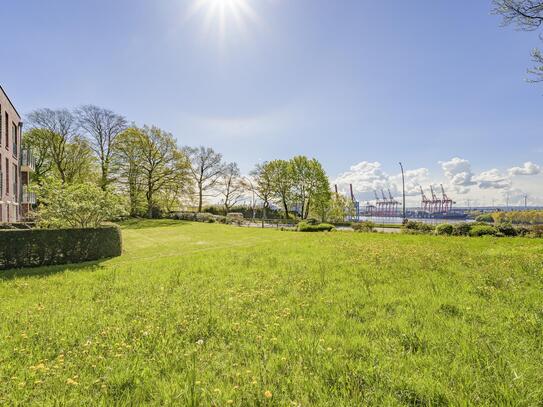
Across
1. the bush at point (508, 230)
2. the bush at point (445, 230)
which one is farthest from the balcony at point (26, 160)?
the bush at point (508, 230)

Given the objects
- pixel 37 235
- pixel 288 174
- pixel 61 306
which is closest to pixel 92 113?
pixel 288 174

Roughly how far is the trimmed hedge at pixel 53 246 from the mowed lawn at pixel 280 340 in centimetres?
482

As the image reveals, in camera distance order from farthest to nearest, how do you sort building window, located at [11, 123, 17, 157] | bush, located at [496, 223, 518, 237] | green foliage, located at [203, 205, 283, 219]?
green foliage, located at [203, 205, 283, 219], building window, located at [11, 123, 17, 157], bush, located at [496, 223, 518, 237]

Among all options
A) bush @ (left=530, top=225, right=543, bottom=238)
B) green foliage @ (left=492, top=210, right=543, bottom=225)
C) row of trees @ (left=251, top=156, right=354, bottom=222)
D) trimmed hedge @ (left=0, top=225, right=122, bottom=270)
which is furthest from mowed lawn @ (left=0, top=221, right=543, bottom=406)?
row of trees @ (left=251, top=156, right=354, bottom=222)

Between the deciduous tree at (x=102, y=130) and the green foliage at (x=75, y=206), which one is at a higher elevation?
the deciduous tree at (x=102, y=130)

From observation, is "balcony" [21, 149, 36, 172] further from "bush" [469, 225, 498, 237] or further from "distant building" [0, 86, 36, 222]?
"bush" [469, 225, 498, 237]

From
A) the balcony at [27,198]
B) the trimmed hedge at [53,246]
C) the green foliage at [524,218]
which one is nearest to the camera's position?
the trimmed hedge at [53,246]

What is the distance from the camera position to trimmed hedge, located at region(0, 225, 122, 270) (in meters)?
11.0

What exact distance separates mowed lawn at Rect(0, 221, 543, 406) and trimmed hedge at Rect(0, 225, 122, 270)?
482 cm

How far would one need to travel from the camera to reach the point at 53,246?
11.9 m

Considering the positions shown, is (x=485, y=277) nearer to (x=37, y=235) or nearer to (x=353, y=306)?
(x=353, y=306)

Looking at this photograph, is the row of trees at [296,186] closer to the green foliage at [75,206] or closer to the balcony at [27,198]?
the balcony at [27,198]

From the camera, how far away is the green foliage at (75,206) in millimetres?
13430

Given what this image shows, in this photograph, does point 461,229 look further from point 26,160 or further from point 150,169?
point 26,160
